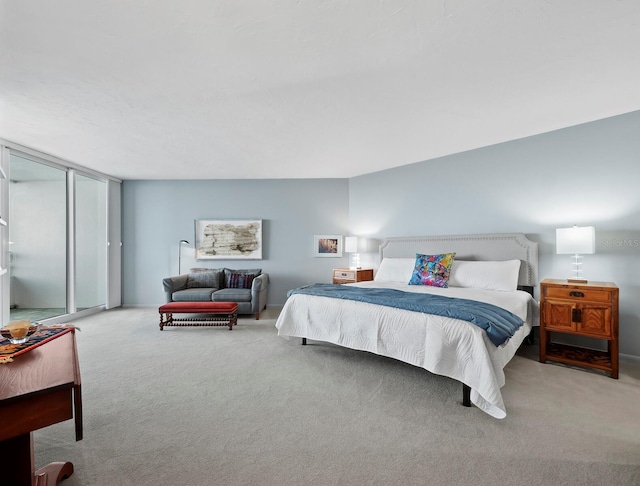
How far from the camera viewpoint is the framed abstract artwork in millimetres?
6223

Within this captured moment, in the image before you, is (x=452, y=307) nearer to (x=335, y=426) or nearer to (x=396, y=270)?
(x=335, y=426)

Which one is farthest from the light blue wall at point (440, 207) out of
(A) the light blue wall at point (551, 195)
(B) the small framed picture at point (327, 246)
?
(B) the small framed picture at point (327, 246)

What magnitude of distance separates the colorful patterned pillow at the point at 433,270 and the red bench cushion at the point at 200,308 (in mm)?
2691

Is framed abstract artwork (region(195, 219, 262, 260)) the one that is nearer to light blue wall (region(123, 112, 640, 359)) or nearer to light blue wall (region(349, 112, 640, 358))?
light blue wall (region(123, 112, 640, 359))

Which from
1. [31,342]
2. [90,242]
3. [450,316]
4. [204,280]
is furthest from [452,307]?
[90,242]

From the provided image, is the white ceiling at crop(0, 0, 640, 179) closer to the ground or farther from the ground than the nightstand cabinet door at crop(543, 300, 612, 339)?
farther from the ground

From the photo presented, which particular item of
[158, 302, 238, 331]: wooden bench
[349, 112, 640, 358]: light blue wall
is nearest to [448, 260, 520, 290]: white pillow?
[349, 112, 640, 358]: light blue wall

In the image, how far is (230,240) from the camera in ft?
20.4

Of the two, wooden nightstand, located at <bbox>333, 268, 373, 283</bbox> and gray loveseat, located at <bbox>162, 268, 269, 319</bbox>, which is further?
wooden nightstand, located at <bbox>333, 268, 373, 283</bbox>

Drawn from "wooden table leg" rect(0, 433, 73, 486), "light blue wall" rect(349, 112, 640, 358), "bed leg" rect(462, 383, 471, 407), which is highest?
"light blue wall" rect(349, 112, 640, 358)

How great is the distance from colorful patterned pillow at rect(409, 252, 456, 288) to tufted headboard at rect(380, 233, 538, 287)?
39 cm

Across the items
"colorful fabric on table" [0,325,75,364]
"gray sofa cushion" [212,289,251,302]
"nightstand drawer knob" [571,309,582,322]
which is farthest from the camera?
"gray sofa cushion" [212,289,251,302]

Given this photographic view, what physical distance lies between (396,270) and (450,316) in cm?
228

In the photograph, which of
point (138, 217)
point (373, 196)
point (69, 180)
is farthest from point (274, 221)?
point (69, 180)
